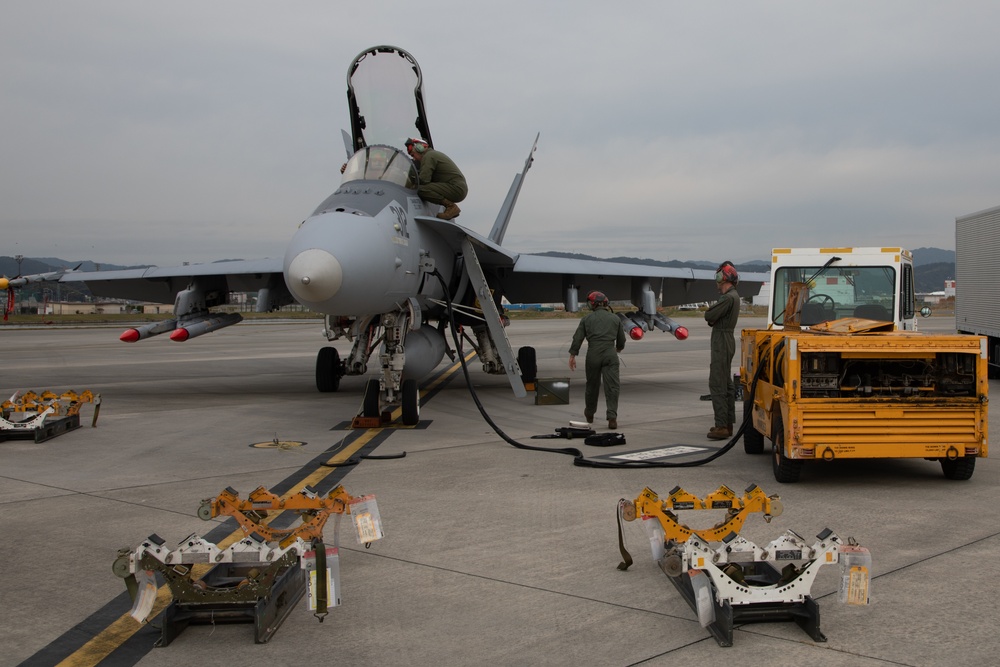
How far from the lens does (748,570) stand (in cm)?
471

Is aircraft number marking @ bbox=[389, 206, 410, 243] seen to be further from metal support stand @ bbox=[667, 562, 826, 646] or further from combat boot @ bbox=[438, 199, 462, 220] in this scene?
metal support stand @ bbox=[667, 562, 826, 646]

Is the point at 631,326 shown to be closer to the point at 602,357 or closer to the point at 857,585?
the point at 602,357

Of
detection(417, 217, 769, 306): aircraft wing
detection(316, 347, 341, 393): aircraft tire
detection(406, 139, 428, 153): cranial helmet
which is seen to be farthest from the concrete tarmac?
detection(406, 139, 428, 153): cranial helmet

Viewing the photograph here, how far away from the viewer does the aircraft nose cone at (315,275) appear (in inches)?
366

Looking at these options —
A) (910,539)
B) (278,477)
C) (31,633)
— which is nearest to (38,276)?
(278,477)

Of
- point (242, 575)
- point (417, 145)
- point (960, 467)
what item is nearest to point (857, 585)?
point (242, 575)

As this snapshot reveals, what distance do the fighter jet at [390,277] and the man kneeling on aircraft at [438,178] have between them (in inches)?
6.4

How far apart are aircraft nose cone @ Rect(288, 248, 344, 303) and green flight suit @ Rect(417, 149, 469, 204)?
3199 millimetres

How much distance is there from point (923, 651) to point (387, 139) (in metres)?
10.4

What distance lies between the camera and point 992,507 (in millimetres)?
6633

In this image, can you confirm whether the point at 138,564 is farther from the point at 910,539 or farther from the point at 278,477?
the point at 910,539

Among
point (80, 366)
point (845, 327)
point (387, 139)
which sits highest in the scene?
point (387, 139)

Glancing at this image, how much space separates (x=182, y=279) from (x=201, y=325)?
297 centimetres

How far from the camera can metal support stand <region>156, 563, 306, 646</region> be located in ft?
13.7
